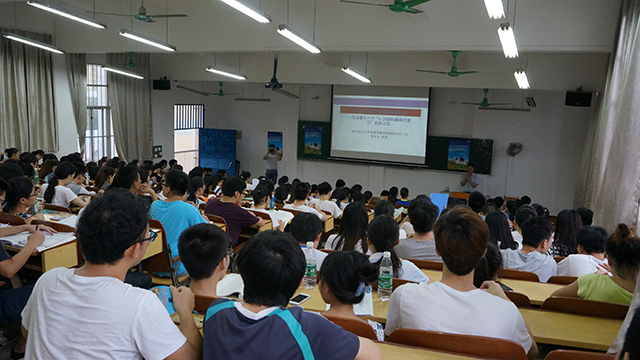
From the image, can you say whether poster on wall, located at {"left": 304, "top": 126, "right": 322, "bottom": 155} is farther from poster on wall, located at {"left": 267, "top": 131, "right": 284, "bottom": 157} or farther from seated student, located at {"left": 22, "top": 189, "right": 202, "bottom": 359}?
seated student, located at {"left": 22, "top": 189, "right": 202, "bottom": 359}

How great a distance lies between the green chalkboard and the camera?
38.7 feet

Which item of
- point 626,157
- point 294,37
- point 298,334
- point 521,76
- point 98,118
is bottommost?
point 298,334

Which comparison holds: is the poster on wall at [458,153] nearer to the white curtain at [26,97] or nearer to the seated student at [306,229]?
the seated student at [306,229]

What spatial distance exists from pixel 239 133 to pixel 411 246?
11.9m

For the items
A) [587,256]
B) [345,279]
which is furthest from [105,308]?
[587,256]

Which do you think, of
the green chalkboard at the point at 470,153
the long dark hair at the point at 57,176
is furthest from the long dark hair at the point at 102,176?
the green chalkboard at the point at 470,153

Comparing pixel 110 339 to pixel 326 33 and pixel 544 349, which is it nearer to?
pixel 544 349

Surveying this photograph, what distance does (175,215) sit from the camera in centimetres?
382

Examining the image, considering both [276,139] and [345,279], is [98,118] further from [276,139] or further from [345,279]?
[345,279]

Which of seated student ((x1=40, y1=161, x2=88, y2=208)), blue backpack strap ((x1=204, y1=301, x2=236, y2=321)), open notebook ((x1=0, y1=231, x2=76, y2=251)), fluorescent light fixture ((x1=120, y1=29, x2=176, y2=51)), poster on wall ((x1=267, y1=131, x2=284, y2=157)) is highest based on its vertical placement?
fluorescent light fixture ((x1=120, y1=29, x2=176, y2=51))

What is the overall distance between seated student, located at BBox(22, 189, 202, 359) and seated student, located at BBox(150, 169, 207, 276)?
2.10 meters

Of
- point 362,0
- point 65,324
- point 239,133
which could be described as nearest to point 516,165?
point 362,0

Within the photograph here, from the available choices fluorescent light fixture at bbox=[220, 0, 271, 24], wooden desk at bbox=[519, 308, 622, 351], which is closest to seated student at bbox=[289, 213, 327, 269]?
wooden desk at bbox=[519, 308, 622, 351]

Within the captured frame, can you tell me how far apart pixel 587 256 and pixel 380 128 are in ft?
31.3
